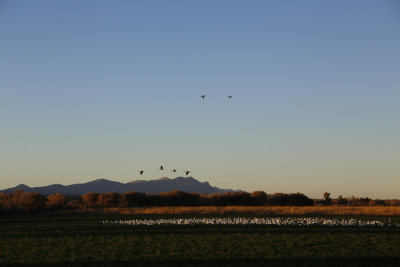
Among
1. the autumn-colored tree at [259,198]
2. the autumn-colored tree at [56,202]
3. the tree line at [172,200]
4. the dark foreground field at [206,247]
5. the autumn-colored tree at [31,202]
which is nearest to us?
the dark foreground field at [206,247]

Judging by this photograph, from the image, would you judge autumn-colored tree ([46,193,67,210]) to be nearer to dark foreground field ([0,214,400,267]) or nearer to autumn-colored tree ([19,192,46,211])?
autumn-colored tree ([19,192,46,211])

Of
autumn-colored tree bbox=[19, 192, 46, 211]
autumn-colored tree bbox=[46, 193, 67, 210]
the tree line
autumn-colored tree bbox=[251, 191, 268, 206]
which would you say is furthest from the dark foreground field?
autumn-colored tree bbox=[251, 191, 268, 206]

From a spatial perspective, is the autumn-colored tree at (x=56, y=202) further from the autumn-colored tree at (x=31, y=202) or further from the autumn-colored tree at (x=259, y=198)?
the autumn-colored tree at (x=259, y=198)

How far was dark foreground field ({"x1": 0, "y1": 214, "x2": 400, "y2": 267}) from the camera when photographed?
19719mm

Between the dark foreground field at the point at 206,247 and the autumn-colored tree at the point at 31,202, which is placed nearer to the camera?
the dark foreground field at the point at 206,247

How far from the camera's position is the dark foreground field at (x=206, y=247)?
19.7 metres

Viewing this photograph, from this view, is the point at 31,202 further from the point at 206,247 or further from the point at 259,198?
the point at 206,247

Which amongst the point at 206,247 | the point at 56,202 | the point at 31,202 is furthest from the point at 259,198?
the point at 206,247

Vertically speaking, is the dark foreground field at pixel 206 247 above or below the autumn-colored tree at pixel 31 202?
below

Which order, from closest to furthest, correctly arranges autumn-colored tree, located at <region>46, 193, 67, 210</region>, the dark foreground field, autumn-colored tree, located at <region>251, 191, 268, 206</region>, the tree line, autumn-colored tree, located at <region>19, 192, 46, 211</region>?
the dark foreground field, autumn-colored tree, located at <region>19, 192, 46, 211</region>, autumn-colored tree, located at <region>46, 193, 67, 210</region>, the tree line, autumn-colored tree, located at <region>251, 191, 268, 206</region>

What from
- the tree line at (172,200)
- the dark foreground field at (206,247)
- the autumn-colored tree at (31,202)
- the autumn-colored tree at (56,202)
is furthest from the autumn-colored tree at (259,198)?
the dark foreground field at (206,247)

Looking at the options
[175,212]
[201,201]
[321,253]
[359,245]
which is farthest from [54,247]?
[201,201]

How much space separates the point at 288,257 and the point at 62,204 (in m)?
64.4

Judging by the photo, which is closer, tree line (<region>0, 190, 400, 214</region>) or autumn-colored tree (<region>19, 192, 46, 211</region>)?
autumn-colored tree (<region>19, 192, 46, 211</region>)
